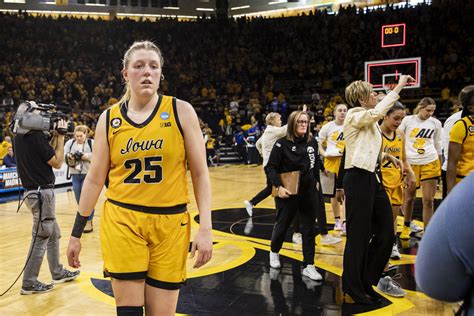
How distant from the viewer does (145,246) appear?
215 cm

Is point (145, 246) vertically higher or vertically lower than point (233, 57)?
lower

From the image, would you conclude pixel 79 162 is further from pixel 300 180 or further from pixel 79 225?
pixel 79 225

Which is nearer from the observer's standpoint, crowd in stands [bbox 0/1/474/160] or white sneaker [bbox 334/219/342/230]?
white sneaker [bbox 334/219/342/230]

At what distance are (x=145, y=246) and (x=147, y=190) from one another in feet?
0.86

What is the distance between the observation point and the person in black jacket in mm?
4539

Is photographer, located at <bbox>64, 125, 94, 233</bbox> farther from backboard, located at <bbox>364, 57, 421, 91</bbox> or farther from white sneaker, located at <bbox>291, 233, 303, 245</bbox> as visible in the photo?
backboard, located at <bbox>364, 57, 421, 91</bbox>

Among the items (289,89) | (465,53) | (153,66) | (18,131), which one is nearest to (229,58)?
(289,89)

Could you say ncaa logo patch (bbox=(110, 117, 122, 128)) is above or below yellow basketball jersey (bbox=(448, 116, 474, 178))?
above

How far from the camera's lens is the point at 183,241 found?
2.23 metres

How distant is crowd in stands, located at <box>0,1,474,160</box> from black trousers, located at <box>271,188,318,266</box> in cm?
1352

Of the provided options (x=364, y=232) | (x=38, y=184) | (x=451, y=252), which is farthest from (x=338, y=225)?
(x=451, y=252)

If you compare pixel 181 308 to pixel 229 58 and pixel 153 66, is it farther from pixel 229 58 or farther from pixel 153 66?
pixel 229 58

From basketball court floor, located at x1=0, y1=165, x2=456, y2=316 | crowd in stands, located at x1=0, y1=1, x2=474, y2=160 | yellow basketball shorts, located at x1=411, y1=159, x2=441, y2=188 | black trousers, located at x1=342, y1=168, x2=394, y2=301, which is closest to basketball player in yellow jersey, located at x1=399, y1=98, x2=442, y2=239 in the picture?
yellow basketball shorts, located at x1=411, y1=159, x2=441, y2=188

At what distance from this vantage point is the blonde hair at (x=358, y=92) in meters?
3.73
